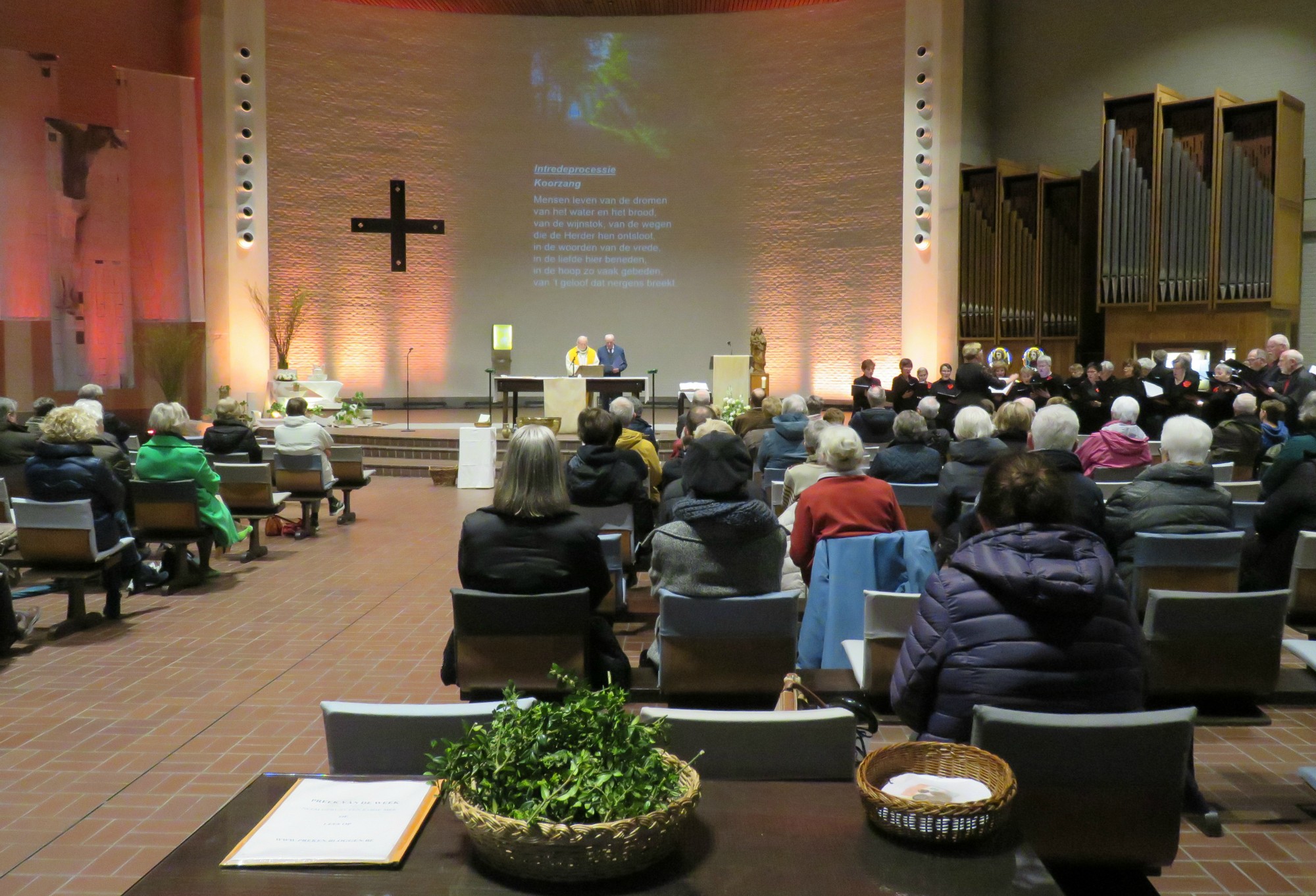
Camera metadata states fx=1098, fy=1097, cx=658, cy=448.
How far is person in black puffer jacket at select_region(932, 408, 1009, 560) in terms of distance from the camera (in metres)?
5.16

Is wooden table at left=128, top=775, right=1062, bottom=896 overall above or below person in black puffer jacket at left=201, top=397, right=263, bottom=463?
below

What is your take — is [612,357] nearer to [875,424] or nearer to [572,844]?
[875,424]

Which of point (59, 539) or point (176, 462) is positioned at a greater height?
point (176, 462)

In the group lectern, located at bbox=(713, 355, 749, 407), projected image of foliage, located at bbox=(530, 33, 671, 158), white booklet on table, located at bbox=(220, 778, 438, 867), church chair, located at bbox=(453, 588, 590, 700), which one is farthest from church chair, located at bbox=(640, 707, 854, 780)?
projected image of foliage, located at bbox=(530, 33, 671, 158)

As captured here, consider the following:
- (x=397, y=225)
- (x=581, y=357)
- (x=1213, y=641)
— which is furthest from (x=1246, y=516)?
(x=397, y=225)

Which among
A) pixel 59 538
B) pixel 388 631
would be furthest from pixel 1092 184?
pixel 59 538

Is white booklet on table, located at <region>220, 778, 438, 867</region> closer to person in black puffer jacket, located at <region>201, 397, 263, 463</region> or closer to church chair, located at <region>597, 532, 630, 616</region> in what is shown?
church chair, located at <region>597, 532, 630, 616</region>

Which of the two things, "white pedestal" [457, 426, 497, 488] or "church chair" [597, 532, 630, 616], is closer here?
"church chair" [597, 532, 630, 616]

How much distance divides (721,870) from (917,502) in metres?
4.54

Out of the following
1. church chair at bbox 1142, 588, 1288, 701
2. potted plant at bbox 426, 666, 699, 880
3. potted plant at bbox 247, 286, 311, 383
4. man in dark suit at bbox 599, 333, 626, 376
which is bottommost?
church chair at bbox 1142, 588, 1288, 701

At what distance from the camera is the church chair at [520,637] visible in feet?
10.8

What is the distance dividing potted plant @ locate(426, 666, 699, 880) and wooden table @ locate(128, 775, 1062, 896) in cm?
5

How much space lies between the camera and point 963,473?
17.1 feet

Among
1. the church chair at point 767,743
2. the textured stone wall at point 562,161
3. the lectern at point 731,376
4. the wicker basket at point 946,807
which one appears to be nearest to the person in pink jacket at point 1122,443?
the church chair at point 767,743
